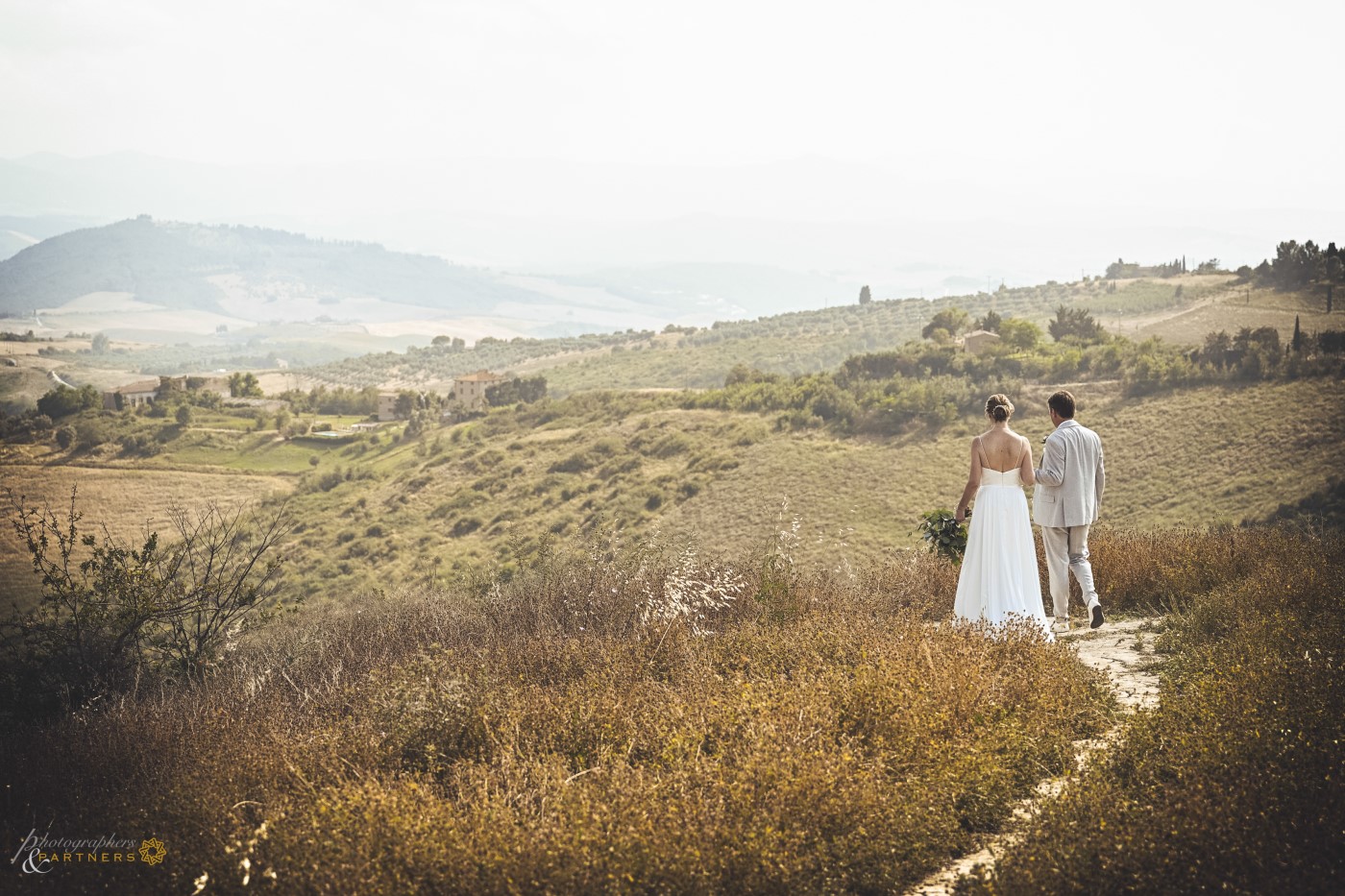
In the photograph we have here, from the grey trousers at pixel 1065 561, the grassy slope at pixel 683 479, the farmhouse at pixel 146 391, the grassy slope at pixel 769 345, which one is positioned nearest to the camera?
the grey trousers at pixel 1065 561

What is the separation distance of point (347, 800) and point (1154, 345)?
193 feet

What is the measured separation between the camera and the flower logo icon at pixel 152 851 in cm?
353

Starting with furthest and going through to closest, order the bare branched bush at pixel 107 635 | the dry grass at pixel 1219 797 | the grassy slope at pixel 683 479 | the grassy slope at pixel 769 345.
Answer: the grassy slope at pixel 769 345
the grassy slope at pixel 683 479
the bare branched bush at pixel 107 635
the dry grass at pixel 1219 797

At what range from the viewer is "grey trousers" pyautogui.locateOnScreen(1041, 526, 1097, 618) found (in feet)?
23.1

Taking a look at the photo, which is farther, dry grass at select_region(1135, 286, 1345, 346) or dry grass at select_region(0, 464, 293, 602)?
dry grass at select_region(1135, 286, 1345, 346)

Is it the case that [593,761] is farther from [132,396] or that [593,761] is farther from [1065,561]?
[132,396]

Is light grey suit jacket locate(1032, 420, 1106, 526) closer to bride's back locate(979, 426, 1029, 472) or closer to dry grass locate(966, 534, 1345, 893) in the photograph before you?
bride's back locate(979, 426, 1029, 472)

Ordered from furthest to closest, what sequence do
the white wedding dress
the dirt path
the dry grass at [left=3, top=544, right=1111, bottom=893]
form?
the white wedding dress → the dirt path → the dry grass at [left=3, top=544, right=1111, bottom=893]

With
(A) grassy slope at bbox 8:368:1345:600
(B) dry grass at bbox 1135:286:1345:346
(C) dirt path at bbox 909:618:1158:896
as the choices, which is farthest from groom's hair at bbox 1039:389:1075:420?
(B) dry grass at bbox 1135:286:1345:346

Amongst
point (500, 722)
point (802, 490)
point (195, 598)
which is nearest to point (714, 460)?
point (802, 490)

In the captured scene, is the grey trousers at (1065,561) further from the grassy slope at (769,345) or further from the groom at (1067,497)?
the grassy slope at (769,345)

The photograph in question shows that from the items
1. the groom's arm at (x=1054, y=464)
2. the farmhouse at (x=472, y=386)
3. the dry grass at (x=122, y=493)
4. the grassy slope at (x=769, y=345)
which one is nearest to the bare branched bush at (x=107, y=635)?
the groom's arm at (x=1054, y=464)

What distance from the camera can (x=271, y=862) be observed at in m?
3.29

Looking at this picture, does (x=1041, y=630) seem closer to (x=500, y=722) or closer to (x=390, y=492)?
(x=500, y=722)
